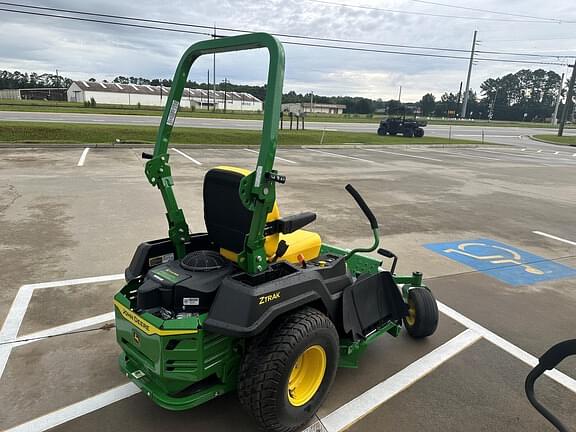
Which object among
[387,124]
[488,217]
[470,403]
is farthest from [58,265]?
[387,124]

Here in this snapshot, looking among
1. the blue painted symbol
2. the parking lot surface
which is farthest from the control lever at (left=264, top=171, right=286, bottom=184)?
the blue painted symbol

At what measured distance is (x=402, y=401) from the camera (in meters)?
2.79

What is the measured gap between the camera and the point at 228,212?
8.70ft

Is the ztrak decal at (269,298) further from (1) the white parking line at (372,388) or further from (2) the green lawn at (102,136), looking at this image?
(2) the green lawn at (102,136)

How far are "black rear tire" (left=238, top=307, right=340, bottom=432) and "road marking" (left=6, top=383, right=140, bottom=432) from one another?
3.03 ft

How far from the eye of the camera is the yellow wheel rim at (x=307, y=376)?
254cm

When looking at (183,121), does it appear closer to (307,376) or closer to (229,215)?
(229,215)

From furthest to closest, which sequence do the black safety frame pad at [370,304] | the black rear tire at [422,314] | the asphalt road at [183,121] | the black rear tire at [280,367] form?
the asphalt road at [183,121]
the black rear tire at [422,314]
the black safety frame pad at [370,304]
the black rear tire at [280,367]

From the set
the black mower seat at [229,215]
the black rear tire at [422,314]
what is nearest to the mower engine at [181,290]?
the black mower seat at [229,215]

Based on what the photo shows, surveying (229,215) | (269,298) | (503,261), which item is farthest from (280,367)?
(503,261)

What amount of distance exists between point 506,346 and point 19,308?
4.19 m

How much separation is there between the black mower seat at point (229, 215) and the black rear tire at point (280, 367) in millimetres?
507

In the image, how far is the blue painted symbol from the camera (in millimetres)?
5078

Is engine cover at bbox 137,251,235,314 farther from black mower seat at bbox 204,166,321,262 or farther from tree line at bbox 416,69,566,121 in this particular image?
tree line at bbox 416,69,566,121
